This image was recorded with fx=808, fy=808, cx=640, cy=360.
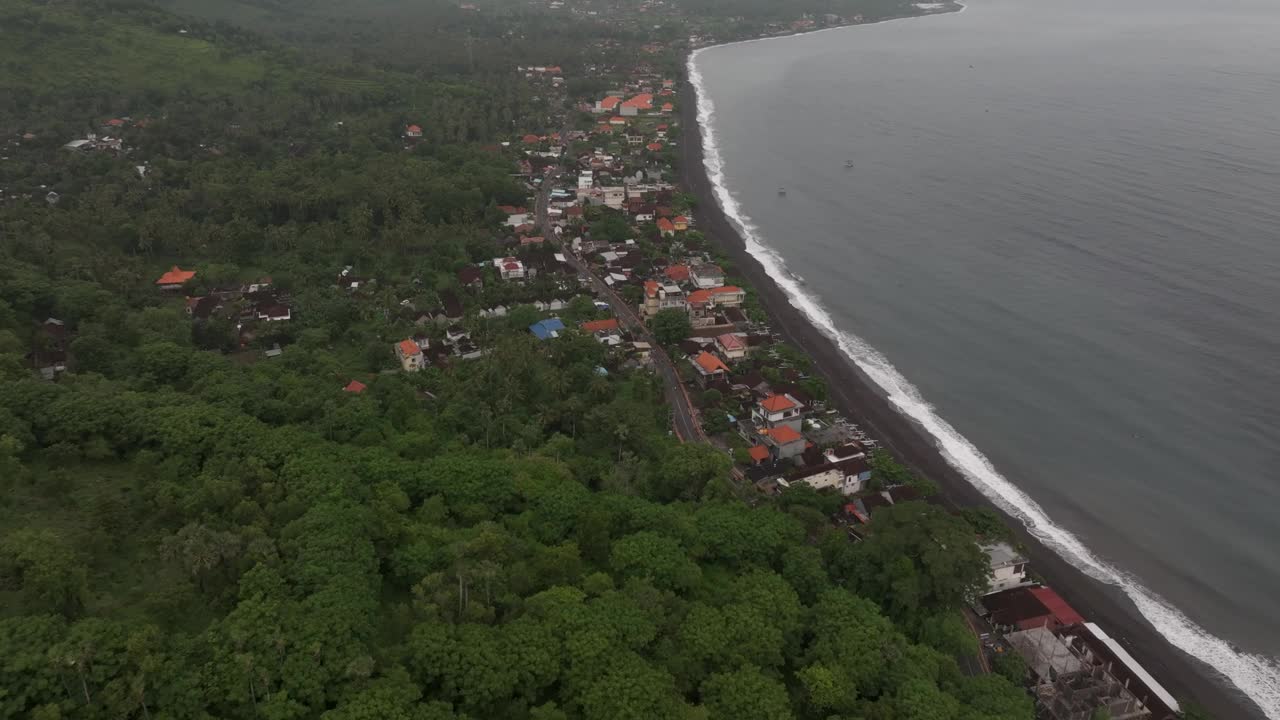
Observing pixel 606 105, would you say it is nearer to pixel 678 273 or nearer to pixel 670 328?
pixel 678 273

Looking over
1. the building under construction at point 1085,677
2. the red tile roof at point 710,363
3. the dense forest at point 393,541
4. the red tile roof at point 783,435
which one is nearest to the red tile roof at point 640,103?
the dense forest at point 393,541

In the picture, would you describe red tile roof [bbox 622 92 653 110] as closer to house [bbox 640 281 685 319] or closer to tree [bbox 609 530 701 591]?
house [bbox 640 281 685 319]

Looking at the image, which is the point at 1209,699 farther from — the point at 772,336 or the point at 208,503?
the point at 208,503

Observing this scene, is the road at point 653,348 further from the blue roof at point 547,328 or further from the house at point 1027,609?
the house at point 1027,609

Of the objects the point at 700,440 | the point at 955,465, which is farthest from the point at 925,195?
the point at 700,440

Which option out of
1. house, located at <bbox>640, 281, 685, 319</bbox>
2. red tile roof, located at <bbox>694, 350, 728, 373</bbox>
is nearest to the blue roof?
house, located at <bbox>640, 281, 685, 319</bbox>

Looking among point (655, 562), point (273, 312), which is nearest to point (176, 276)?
point (273, 312)
